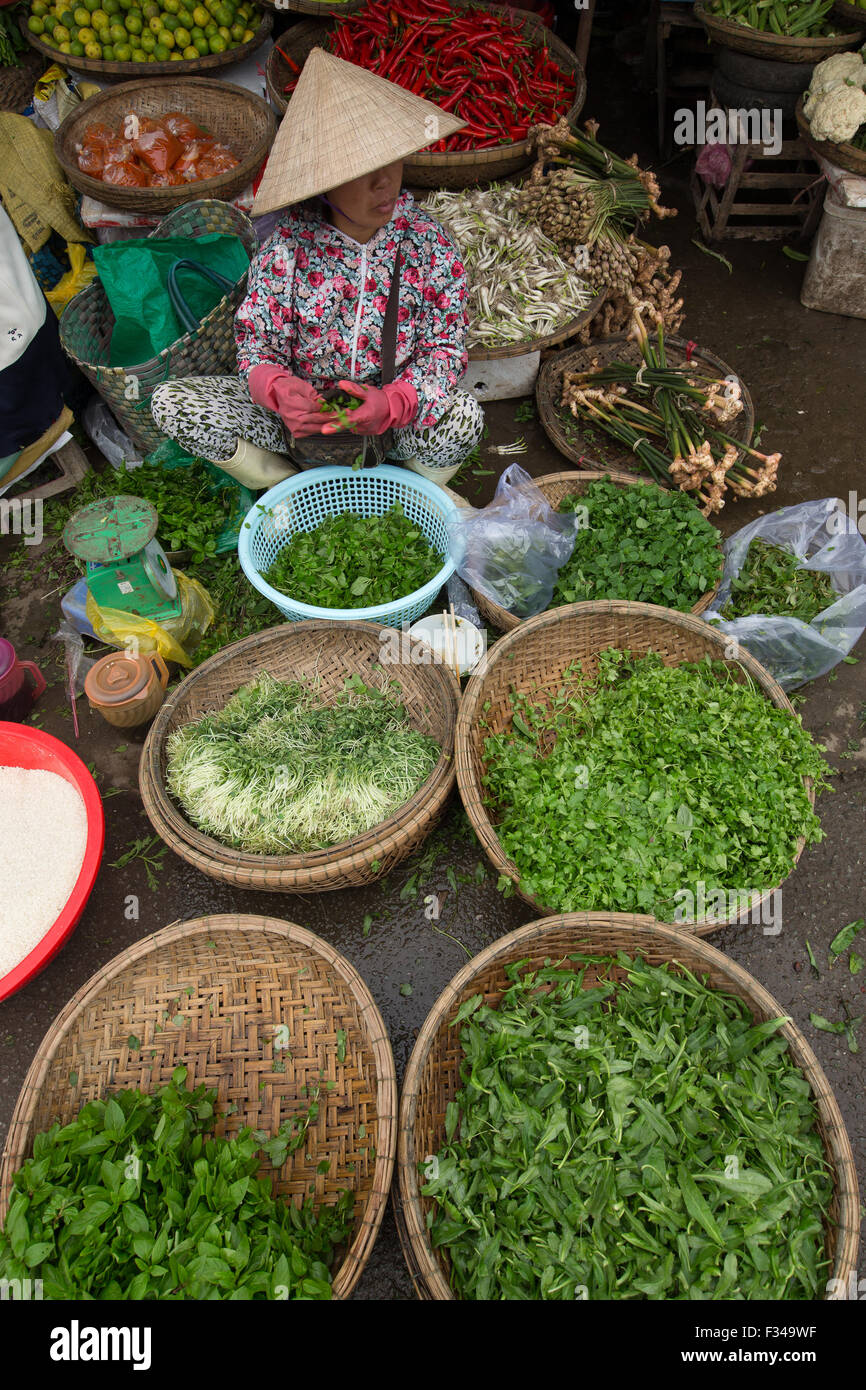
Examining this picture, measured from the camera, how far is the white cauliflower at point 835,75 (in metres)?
3.76

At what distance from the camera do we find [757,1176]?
169cm

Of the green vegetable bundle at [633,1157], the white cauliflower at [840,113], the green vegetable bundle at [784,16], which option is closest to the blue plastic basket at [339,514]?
the green vegetable bundle at [633,1157]

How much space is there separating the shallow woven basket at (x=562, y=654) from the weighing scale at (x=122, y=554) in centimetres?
128

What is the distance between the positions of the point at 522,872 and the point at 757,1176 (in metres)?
0.86

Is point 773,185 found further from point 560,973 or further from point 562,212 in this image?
point 560,973

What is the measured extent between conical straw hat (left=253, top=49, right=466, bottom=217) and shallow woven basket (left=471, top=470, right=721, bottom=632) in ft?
4.00

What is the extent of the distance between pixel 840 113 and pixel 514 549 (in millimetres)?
2811

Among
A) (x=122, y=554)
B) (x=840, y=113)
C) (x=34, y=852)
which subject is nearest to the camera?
(x=34, y=852)

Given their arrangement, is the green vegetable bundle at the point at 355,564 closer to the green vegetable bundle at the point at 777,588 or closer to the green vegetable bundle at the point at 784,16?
the green vegetable bundle at the point at 777,588

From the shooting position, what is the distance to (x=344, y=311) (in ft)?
9.70

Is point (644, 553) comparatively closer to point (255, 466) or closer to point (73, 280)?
point (255, 466)

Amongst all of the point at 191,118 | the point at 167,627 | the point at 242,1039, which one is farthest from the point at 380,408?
the point at 191,118

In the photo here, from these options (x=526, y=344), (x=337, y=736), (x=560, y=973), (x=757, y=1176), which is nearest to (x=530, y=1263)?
(x=757, y=1176)
